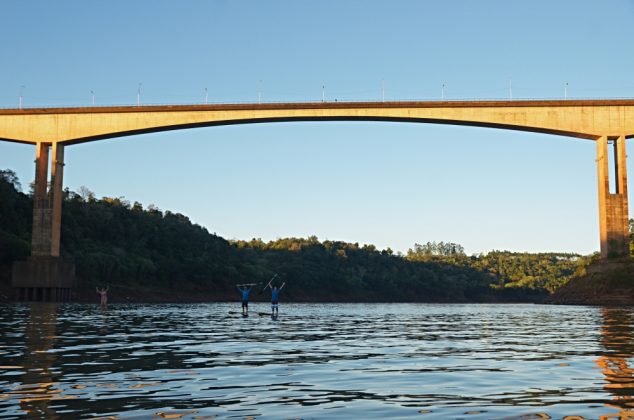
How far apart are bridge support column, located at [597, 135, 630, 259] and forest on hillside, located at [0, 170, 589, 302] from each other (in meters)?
24.7

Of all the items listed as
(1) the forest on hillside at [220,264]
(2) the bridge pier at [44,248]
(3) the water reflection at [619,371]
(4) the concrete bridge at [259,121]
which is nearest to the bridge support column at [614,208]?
(4) the concrete bridge at [259,121]

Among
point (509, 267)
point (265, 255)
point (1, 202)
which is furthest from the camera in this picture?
point (509, 267)

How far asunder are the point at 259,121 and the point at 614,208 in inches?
1301

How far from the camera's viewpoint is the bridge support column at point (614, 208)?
5988cm

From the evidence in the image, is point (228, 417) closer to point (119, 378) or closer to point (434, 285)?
point (119, 378)

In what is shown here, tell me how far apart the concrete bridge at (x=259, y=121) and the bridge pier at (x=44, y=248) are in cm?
9

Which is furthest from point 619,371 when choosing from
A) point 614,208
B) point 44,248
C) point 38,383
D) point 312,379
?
point 44,248

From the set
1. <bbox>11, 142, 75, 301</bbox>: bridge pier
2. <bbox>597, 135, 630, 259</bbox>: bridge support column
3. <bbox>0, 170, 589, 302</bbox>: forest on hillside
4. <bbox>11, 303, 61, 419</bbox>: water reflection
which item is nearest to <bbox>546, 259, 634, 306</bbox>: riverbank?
<bbox>597, 135, 630, 259</bbox>: bridge support column

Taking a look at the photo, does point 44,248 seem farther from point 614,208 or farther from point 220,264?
point 220,264

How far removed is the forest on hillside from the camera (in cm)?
9000

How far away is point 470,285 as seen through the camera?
164875mm

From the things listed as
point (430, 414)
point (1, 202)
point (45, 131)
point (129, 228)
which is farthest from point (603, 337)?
point (129, 228)

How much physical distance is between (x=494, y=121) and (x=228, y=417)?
192ft

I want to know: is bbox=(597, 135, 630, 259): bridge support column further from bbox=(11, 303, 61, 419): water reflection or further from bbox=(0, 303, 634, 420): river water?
bbox=(11, 303, 61, 419): water reflection
